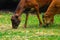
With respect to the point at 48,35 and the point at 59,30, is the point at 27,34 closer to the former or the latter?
the point at 48,35

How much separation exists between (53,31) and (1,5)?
956 centimetres

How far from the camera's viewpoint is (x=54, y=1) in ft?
42.8

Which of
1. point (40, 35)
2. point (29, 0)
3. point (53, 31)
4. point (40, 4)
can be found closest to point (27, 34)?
point (40, 35)

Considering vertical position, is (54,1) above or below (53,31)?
above

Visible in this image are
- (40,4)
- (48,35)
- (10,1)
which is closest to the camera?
(48,35)

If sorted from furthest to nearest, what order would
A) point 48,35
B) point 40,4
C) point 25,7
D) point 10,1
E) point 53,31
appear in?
point 10,1
point 40,4
point 25,7
point 53,31
point 48,35

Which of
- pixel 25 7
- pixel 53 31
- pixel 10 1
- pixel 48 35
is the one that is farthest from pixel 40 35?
pixel 10 1

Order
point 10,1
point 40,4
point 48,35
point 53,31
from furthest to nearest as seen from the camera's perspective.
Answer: point 10,1, point 40,4, point 53,31, point 48,35

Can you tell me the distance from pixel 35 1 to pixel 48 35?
9.15 feet

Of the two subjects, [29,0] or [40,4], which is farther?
[40,4]

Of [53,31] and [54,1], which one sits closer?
[53,31]

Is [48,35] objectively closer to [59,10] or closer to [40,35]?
[40,35]

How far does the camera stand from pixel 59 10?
13.0 meters

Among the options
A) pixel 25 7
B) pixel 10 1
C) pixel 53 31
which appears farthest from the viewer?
pixel 10 1
